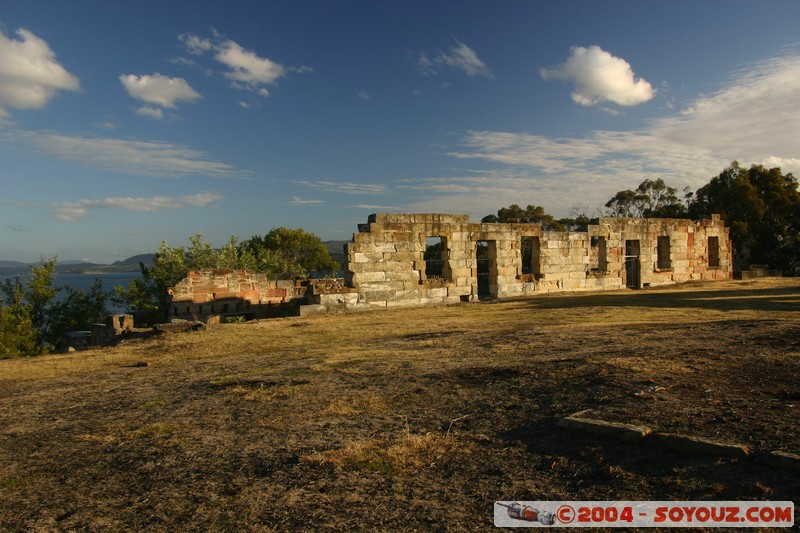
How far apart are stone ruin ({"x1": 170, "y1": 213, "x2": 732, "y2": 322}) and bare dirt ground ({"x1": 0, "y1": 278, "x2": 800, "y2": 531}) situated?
7165 millimetres

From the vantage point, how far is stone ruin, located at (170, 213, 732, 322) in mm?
16281

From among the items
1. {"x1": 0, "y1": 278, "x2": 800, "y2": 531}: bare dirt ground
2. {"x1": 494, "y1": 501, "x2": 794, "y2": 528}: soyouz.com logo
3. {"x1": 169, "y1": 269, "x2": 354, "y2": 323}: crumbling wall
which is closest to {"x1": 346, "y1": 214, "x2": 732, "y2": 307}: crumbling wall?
{"x1": 169, "y1": 269, "x2": 354, "y2": 323}: crumbling wall

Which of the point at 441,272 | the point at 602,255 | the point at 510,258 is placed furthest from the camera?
the point at 602,255

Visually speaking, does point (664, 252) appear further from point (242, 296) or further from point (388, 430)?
point (388, 430)

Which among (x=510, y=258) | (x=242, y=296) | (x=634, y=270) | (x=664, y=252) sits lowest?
(x=242, y=296)

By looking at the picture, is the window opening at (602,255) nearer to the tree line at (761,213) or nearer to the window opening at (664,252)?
the window opening at (664,252)

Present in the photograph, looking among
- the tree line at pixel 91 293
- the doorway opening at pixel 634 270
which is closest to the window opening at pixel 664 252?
the doorway opening at pixel 634 270

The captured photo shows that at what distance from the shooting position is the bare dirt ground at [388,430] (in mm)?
3240

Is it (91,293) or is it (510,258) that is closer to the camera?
(510,258)

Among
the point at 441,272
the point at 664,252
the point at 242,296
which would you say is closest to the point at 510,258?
the point at 441,272

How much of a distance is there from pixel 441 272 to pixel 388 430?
14071 mm

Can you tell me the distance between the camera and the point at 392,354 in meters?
8.33

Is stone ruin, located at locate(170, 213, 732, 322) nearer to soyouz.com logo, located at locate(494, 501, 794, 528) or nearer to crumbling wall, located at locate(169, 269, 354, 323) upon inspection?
crumbling wall, located at locate(169, 269, 354, 323)

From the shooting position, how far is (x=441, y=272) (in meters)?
18.5
